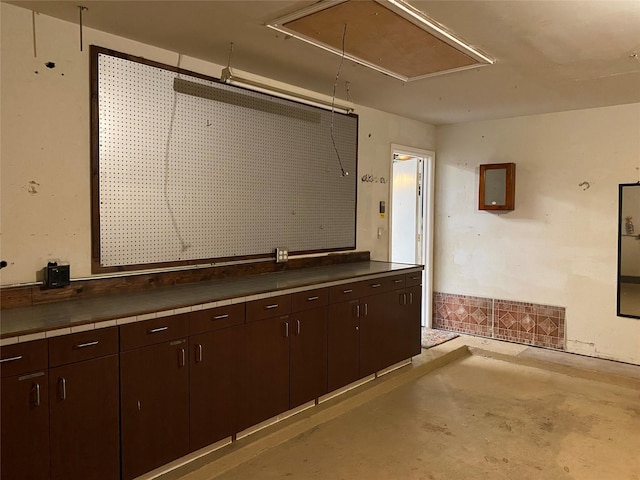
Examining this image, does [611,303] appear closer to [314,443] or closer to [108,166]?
[314,443]

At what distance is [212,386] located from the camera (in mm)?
2627

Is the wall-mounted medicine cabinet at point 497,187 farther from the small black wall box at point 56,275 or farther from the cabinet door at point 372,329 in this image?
the small black wall box at point 56,275

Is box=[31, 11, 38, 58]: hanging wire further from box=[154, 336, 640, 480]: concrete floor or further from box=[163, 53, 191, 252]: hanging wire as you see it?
box=[154, 336, 640, 480]: concrete floor

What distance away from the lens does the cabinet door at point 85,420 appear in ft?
6.63

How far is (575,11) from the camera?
7.80 feet

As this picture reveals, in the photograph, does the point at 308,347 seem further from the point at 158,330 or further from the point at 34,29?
the point at 34,29

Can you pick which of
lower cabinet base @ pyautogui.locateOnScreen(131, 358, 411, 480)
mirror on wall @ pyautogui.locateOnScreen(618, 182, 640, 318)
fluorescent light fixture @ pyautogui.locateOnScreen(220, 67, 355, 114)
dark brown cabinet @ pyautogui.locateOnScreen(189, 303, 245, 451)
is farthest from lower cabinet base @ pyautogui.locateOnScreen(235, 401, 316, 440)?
mirror on wall @ pyautogui.locateOnScreen(618, 182, 640, 318)

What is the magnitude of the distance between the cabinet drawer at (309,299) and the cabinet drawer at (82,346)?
121 cm

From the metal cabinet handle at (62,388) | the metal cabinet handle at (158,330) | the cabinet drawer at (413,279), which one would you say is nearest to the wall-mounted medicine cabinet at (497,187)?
the cabinet drawer at (413,279)

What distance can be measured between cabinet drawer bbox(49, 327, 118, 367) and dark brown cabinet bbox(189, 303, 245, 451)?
438mm

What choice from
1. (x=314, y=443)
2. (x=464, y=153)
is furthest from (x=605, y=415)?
(x=464, y=153)

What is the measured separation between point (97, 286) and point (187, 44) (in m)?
1.56

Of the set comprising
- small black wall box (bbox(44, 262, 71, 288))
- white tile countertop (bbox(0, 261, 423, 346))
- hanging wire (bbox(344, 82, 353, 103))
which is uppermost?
hanging wire (bbox(344, 82, 353, 103))

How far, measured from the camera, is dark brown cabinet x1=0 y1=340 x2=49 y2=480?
1.87 m
